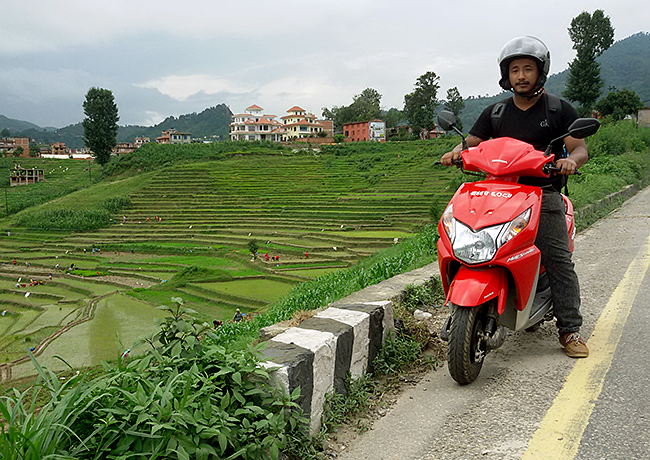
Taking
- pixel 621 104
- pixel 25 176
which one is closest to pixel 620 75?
pixel 621 104

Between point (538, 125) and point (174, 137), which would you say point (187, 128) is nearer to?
point (174, 137)

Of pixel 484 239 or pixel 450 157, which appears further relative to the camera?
pixel 450 157

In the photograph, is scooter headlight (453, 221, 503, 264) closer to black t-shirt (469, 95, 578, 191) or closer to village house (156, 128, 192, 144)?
black t-shirt (469, 95, 578, 191)

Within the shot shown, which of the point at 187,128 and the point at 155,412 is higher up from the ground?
the point at 187,128

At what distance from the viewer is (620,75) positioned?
106062 millimetres

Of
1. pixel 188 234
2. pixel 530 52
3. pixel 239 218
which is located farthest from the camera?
pixel 239 218

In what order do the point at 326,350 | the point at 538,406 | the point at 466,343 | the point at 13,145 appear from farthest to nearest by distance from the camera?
the point at 13,145
the point at 466,343
the point at 538,406
the point at 326,350

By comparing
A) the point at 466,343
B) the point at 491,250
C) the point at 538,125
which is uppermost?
the point at 538,125

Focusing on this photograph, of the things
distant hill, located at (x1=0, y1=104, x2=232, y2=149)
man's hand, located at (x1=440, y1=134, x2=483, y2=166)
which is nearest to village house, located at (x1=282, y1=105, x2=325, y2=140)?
distant hill, located at (x1=0, y1=104, x2=232, y2=149)

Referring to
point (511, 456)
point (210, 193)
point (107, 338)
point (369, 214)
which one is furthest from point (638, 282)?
point (210, 193)

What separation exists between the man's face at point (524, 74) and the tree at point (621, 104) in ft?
143

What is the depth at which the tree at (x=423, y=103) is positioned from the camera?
65.6m

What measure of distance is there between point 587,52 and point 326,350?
42898 mm

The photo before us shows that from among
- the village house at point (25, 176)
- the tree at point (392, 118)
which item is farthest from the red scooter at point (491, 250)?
the tree at point (392, 118)
